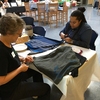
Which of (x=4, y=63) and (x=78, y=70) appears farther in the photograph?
(x=78, y=70)

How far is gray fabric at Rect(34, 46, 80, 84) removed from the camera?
1110 mm

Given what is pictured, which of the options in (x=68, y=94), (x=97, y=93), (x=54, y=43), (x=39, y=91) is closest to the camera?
(x=68, y=94)

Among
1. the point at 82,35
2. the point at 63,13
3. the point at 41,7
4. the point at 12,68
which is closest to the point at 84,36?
the point at 82,35

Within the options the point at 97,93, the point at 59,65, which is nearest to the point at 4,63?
the point at 59,65

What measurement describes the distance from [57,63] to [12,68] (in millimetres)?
385

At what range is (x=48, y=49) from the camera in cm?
152

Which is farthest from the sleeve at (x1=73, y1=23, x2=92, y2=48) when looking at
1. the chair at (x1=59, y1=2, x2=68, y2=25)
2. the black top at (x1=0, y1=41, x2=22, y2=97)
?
the chair at (x1=59, y1=2, x2=68, y2=25)

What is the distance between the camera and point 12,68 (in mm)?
1107

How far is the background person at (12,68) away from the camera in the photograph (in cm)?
101

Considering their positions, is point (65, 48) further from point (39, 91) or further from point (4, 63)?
point (4, 63)

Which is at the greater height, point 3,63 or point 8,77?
point 3,63

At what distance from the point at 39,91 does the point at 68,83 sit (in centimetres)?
33

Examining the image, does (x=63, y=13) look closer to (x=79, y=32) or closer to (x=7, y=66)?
(x=79, y=32)

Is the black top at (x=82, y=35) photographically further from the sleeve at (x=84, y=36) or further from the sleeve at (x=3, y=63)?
the sleeve at (x=3, y=63)
